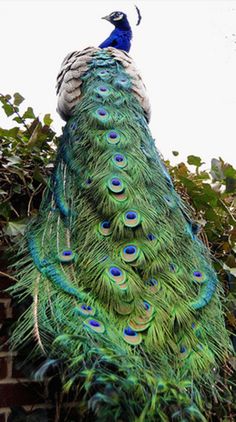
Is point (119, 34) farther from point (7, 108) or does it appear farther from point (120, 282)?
point (120, 282)

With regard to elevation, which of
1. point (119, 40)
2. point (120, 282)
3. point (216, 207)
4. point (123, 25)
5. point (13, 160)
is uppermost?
point (123, 25)

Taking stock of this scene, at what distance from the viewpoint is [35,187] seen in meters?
1.97

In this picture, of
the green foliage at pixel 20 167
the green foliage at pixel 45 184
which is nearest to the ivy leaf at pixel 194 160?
the green foliage at pixel 45 184

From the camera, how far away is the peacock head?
11.9 feet

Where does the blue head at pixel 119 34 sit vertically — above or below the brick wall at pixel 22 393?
above

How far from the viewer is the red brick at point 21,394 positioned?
169 centimetres

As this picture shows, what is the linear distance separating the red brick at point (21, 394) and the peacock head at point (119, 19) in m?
2.60

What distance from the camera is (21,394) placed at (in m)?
1.71

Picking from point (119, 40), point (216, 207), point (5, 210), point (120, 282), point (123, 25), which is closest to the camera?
point (120, 282)

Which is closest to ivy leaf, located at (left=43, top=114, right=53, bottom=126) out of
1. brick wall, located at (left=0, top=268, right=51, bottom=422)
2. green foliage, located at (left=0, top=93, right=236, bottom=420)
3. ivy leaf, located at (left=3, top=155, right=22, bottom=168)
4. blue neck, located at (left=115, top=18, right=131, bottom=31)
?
green foliage, located at (left=0, top=93, right=236, bottom=420)

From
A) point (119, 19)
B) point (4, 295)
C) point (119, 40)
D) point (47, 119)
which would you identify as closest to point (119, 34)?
point (119, 40)

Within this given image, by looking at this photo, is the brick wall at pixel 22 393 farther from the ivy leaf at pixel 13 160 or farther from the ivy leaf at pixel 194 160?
the ivy leaf at pixel 194 160

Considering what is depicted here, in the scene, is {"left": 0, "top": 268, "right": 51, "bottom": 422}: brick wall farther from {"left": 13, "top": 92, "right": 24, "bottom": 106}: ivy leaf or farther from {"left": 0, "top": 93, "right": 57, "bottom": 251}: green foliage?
{"left": 13, "top": 92, "right": 24, "bottom": 106}: ivy leaf

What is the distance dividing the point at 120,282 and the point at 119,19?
2.56 metres
